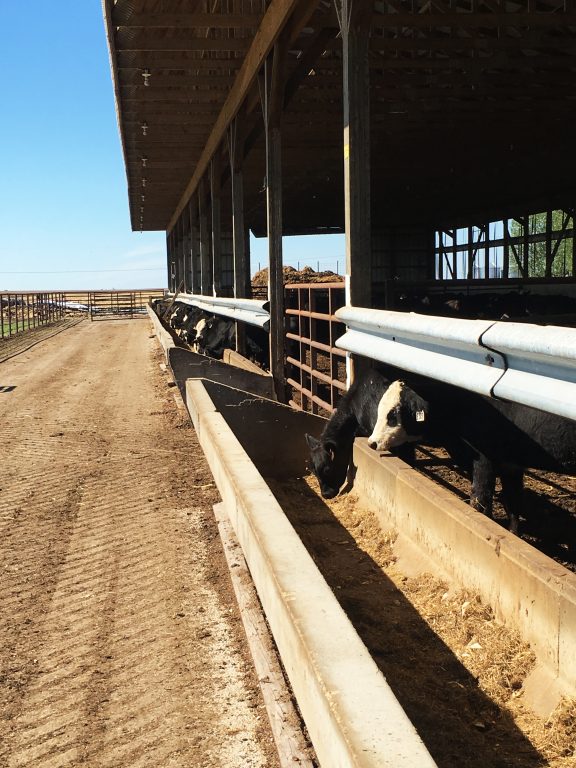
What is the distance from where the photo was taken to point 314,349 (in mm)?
9320

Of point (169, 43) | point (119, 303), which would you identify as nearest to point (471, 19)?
point (169, 43)

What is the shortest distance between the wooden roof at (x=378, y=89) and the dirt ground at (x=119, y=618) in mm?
4361

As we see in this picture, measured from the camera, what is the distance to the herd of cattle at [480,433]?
14.8 ft

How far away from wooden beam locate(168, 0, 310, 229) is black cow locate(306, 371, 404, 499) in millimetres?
4611

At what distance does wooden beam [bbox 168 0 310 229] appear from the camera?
8.55 m

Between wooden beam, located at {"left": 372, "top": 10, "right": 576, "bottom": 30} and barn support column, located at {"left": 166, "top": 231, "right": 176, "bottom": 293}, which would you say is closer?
wooden beam, located at {"left": 372, "top": 10, "right": 576, "bottom": 30}

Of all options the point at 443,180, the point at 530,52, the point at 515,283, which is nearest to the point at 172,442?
the point at 530,52

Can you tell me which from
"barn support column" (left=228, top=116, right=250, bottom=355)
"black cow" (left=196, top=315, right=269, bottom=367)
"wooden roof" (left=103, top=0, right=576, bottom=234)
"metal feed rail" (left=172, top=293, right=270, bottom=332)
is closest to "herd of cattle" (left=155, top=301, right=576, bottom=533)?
"wooden roof" (left=103, top=0, right=576, bottom=234)

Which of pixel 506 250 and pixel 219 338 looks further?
pixel 506 250

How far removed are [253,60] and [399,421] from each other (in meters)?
7.43

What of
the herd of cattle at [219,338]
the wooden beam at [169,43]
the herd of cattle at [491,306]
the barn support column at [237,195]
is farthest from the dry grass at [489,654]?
the herd of cattle at [219,338]

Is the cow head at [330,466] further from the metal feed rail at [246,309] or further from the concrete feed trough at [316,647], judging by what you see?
the metal feed rail at [246,309]

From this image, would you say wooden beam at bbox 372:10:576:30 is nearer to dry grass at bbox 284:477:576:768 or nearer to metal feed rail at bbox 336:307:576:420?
metal feed rail at bbox 336:307:576:420

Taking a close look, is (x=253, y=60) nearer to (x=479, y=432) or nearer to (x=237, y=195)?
(x=237, y=195)
